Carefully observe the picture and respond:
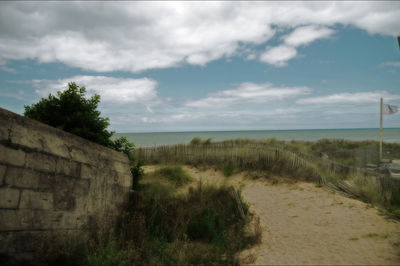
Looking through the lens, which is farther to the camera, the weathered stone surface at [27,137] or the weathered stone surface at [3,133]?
the weathered stone surface at [27,137]

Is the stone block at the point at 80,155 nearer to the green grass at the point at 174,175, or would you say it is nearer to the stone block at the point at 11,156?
the stone block at the point at 11,156

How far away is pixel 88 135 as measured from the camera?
231 inches

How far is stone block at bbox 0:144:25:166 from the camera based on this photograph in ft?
11.0

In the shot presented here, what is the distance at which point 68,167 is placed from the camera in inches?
169

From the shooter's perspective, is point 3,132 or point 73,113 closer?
point 3,132

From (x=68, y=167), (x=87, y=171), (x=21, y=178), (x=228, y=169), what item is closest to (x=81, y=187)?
(x=87, y=171)

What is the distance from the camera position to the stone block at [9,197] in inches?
129

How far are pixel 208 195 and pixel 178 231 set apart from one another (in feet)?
5.83

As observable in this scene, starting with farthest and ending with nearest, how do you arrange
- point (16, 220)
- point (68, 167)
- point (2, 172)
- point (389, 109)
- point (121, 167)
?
point (389, 109), point (121, 167), point (68, 167), point (16, 220), point (2, 172)

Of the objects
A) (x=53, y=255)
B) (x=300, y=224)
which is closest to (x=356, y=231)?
(x=300, y=224)

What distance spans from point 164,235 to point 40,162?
288 cm

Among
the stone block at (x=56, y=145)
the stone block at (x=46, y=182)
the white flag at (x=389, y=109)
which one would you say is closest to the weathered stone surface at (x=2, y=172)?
the stone block at (x=46, y=182)

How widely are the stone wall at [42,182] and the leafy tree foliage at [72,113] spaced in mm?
1001

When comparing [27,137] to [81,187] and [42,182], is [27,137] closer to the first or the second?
[42,182]
